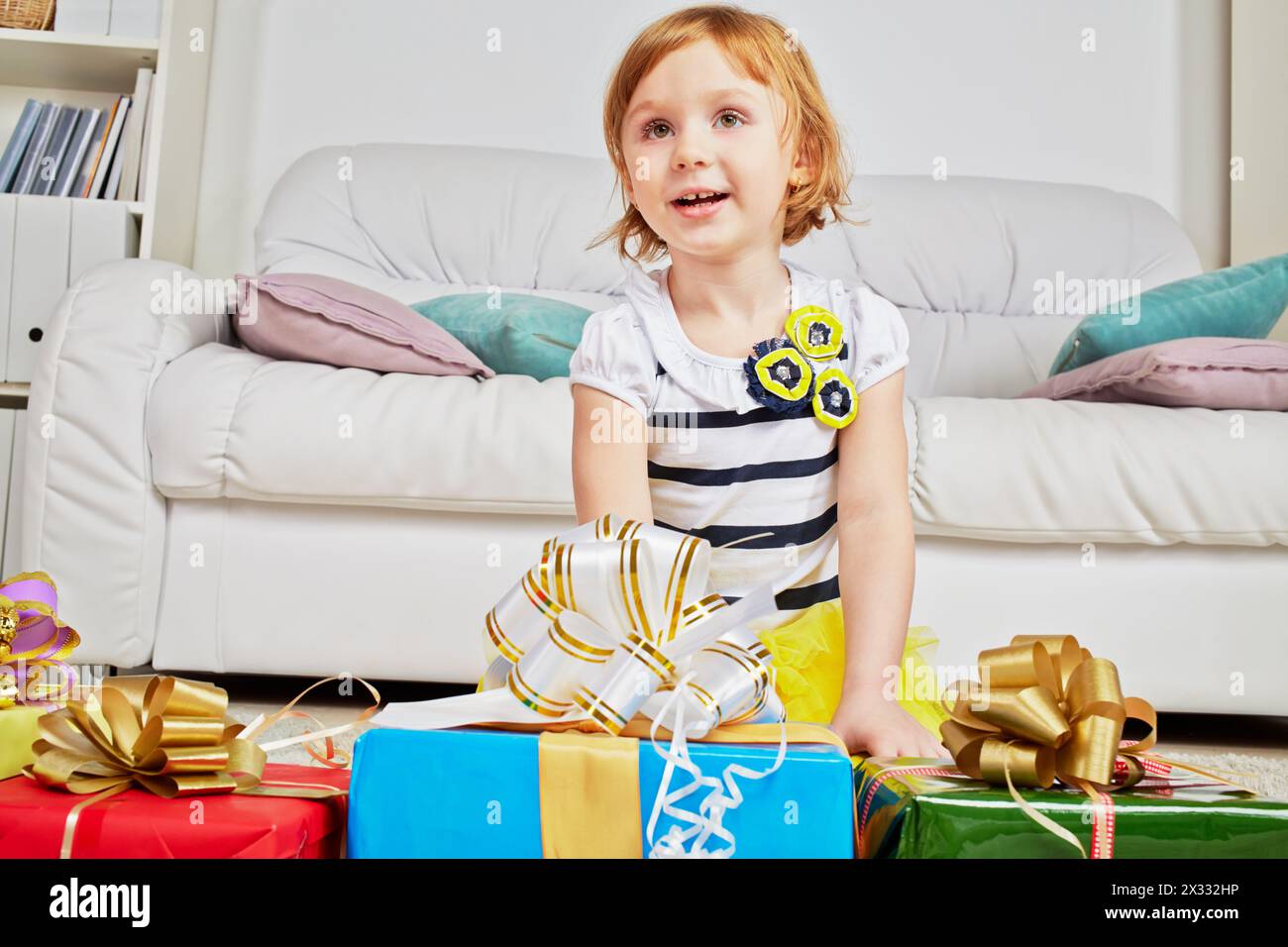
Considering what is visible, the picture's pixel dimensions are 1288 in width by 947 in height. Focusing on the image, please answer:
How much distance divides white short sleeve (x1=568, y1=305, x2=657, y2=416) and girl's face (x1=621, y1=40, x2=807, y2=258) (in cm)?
9

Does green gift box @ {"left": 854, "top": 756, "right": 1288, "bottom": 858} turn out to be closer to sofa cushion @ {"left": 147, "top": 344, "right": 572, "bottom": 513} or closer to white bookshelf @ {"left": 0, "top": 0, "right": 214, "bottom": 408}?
sofa cushion @ {"left": 147, "top": 344, "right": 572, "bottom": 513}

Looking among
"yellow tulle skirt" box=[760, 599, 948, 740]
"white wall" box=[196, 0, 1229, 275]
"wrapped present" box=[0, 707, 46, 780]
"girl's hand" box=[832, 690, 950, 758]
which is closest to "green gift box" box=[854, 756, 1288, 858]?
"girl's hand" box=[832, 690, 950, 758]

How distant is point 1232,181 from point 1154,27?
41 centimetres

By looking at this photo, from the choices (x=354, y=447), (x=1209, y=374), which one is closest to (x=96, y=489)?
(x=354, y=447)

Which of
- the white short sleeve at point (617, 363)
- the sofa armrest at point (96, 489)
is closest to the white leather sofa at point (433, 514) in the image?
the sofa armrest at point (96, 489)

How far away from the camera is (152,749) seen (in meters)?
0.51

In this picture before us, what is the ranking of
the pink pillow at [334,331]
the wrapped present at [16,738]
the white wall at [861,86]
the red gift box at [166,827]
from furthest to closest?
the white wall at [861,86]
the pink pillow at [334,331]
the wrapped present at [16,738]
the red gift box at [166,827]

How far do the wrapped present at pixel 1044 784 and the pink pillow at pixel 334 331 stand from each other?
1.14 m

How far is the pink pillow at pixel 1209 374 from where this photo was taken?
1515mm

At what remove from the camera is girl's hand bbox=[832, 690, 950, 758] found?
2.26 feet

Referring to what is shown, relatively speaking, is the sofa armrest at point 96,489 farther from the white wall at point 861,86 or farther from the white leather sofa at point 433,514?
the white wall at point 861,86
